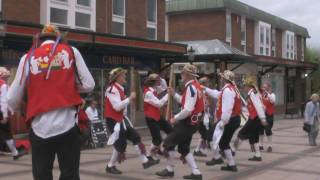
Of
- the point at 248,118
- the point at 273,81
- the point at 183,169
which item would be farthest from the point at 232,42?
the point at 183,169

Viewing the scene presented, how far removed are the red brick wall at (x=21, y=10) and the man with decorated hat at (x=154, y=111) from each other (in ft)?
24.7

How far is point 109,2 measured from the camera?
21.7 meters

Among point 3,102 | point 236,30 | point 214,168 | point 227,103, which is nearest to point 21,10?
point 3,102

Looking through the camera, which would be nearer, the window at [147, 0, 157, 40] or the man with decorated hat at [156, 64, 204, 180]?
A: the man with decorated hat at [156, 64, 204, 180]

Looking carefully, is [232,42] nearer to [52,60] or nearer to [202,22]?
[202,22]

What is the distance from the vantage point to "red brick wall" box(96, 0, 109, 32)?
2116cm

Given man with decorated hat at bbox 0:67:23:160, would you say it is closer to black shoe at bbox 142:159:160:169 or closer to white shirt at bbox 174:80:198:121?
black shoe at bbox 142:159:160:169

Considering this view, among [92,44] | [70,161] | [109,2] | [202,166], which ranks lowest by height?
[202,166]

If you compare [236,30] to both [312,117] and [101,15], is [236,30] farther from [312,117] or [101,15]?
[312,117]

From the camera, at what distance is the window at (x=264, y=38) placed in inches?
1542

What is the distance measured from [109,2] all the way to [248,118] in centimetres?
1070

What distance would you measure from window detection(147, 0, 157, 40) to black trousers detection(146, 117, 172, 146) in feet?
44.8

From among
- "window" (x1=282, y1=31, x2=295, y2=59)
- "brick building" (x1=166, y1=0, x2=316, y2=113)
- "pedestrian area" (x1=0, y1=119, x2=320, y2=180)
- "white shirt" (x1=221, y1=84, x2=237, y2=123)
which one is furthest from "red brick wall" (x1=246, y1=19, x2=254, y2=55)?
"white shirt" (x1=221, y1=84, x2=237, y2=123)

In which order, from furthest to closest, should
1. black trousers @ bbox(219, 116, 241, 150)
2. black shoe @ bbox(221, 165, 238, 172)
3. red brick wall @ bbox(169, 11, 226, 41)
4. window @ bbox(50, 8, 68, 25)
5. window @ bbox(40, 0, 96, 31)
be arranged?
1. red brick wall @ bbox(169, 11, 226, 41)
2. window @ bbox(50, 8, 68, 25)
3. window @ bbox(40, 0, 96, 31)
4. black shoe @ bbox(221, 165, 238, 172)
5. black trousers @ bbox(219, 116, 241, 150)
